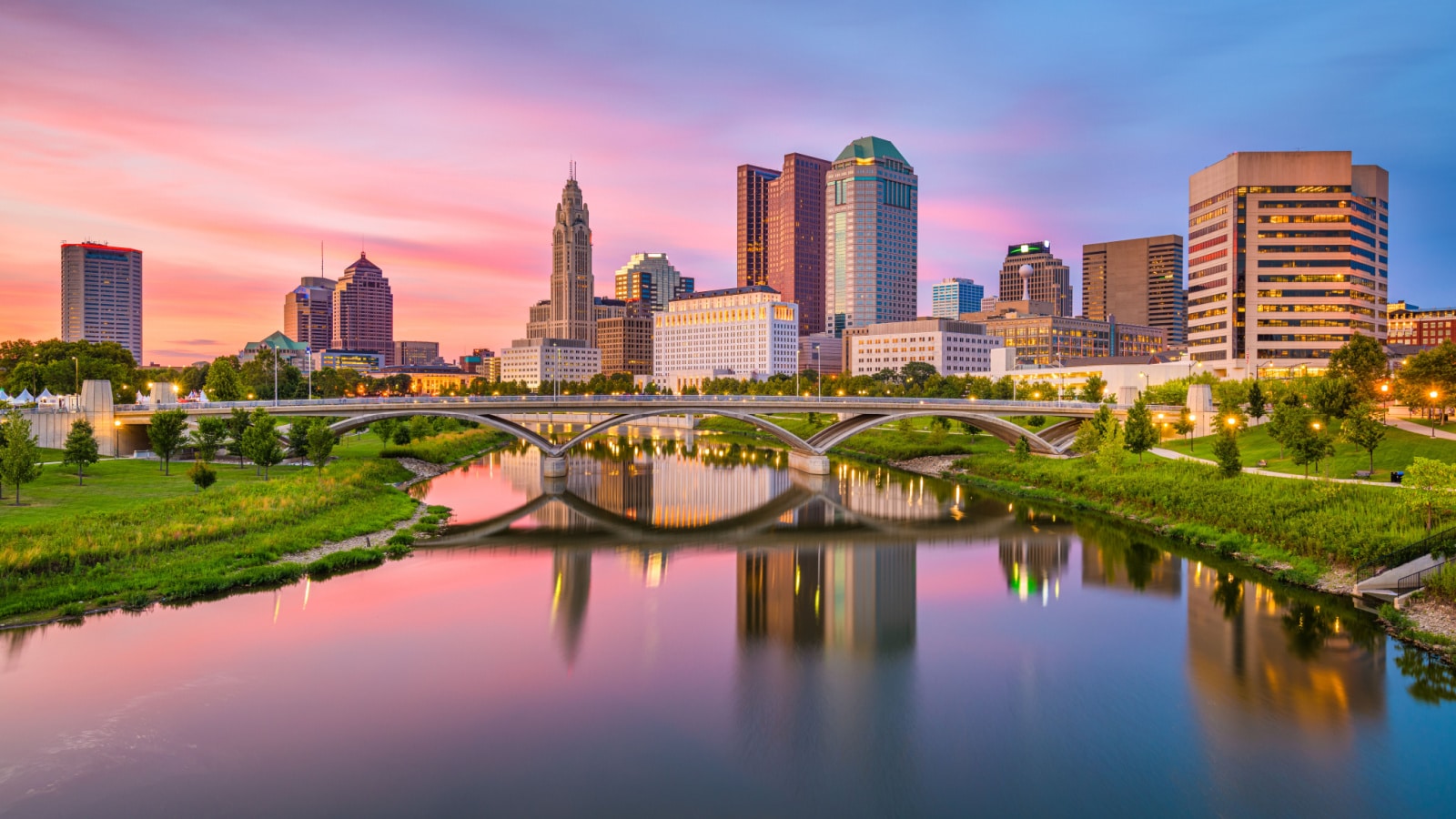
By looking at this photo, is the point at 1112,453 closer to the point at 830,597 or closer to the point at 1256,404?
the point at 1256,404

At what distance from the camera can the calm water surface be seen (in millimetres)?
16156

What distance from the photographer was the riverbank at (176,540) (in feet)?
84.2

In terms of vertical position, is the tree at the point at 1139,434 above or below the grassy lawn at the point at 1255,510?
above

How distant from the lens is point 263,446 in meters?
44.9

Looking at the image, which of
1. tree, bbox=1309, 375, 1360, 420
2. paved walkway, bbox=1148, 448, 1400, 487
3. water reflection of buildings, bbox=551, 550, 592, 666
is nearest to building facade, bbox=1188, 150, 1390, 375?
paved walkway, bbox=1148, 448, 1400, 487

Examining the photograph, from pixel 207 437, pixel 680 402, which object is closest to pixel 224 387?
pixel 207 437

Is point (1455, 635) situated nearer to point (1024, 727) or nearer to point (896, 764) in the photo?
point (1024, 727)

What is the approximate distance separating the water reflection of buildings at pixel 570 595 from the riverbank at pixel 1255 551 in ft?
80.4

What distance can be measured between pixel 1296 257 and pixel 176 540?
125 metres

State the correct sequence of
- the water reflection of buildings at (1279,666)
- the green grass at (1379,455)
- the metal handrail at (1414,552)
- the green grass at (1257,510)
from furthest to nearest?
the green grass at (1379,455) < the green grass at (1257,510) < the metal handrail at (1414,552) < the water reflection of buildings at (1279,666)

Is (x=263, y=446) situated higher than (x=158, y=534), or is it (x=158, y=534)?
(x=263, y=446)

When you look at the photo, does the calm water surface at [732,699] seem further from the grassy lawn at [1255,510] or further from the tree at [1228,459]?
the tree at [1228,459]

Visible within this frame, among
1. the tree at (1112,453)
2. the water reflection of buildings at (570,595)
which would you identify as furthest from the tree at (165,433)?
the tree at (1112,453)

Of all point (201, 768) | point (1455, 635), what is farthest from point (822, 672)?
point (1455, 635)
